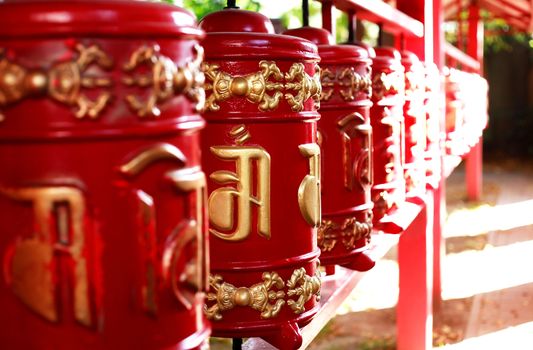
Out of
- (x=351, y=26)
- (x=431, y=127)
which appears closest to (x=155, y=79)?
(x=351, y=26)

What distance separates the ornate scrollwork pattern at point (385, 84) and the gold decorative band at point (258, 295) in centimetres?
55

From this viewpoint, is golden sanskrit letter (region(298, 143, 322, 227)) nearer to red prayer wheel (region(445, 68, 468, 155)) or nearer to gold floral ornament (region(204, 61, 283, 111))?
gold floral ornament (region(204, 61, 283, 111))

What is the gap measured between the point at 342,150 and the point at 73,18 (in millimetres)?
637

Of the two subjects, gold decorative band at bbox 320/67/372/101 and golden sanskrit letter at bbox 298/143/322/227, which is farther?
gold decorative band at bbox 320/67/372/101

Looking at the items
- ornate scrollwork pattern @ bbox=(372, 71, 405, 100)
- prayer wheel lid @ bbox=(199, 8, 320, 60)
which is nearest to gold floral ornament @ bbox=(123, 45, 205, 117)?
prayer wheel lid @ bbox=(199, 8, 320, 60)

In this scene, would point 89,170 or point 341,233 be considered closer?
point 89,170

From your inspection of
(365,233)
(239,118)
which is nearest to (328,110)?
(365,233)

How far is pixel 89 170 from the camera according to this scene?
470 mm

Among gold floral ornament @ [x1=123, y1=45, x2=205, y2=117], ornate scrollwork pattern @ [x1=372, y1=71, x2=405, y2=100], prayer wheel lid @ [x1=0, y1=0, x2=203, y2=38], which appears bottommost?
ornate scrollwork pattern @ [x1=372, y1=71, x2=405, y2=100]

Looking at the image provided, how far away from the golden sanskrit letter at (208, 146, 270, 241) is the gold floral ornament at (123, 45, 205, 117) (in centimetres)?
22

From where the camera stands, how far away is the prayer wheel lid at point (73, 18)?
0.45 metres

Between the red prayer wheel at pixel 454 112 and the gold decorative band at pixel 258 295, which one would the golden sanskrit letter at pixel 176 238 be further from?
the red prayer wheel at pixel 454 112

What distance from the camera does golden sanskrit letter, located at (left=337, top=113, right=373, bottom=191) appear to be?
1.05 meters

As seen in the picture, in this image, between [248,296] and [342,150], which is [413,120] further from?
[248,296]
